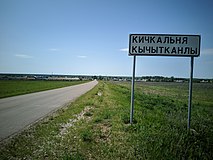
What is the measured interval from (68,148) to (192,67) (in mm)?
5056

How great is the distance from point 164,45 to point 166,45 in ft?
0.24

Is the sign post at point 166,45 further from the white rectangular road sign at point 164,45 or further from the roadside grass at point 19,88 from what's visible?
the roadside grass at point 19,88

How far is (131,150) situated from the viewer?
5.21 metres

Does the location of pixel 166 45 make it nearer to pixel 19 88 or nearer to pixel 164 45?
pixel 164 45

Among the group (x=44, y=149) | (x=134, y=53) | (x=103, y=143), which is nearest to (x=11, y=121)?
(x=44, y=149)

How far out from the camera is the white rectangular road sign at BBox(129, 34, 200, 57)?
7.41m

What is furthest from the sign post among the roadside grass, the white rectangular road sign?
the roadside grass

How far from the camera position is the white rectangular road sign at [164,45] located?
7.41 m

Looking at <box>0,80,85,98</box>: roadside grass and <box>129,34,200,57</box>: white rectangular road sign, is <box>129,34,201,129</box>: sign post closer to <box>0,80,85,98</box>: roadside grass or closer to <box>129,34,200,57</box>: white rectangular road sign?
<box>129,34,200,57</box>: white rectangular road sign

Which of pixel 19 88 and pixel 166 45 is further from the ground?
pixel 166 45

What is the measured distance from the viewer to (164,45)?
765 cm

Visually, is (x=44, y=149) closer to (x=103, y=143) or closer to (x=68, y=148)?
(x=68, y=148)

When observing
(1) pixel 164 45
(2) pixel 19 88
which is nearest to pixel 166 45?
(1) pixel 164 45

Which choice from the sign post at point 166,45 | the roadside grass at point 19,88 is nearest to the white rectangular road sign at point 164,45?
the sign post at point 166,45
